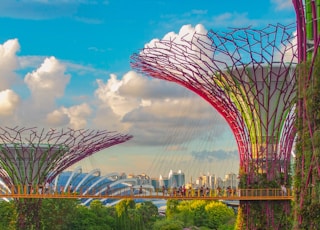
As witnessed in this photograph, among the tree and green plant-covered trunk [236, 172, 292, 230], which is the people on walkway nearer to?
green plant-covered trunk [236, 172, 292, 230]

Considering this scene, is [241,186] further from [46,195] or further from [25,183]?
[25,183]

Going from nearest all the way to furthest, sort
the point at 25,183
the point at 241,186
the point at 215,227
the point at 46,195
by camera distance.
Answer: the point at 46,195 → the point at 241,186 → the point at 25,183 → the point at 215,227

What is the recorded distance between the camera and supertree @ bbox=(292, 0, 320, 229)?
20542 mm

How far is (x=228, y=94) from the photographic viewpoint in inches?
1447

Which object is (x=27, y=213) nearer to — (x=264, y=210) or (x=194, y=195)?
(x=194, y=195)

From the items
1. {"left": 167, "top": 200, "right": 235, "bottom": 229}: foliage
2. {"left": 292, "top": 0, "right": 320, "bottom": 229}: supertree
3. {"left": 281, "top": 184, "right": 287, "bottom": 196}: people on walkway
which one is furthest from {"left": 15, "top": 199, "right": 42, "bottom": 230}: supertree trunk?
{"left": 167, "top": 200, "right": 235, "bottom": 229}: foliage

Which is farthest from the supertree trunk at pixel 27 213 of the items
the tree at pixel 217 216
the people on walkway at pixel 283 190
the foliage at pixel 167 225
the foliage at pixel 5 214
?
the tree at pixel 217 216

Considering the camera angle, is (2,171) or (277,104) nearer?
(277,104)

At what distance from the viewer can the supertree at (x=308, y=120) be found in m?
20.5

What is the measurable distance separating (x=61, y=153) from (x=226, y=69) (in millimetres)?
12916

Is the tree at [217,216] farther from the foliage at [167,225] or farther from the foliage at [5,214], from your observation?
the foliage at [5,214]

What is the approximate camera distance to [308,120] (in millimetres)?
21031

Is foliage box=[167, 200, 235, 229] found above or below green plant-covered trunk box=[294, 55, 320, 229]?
below

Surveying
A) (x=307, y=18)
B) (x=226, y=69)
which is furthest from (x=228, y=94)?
(x=307, y=18)
